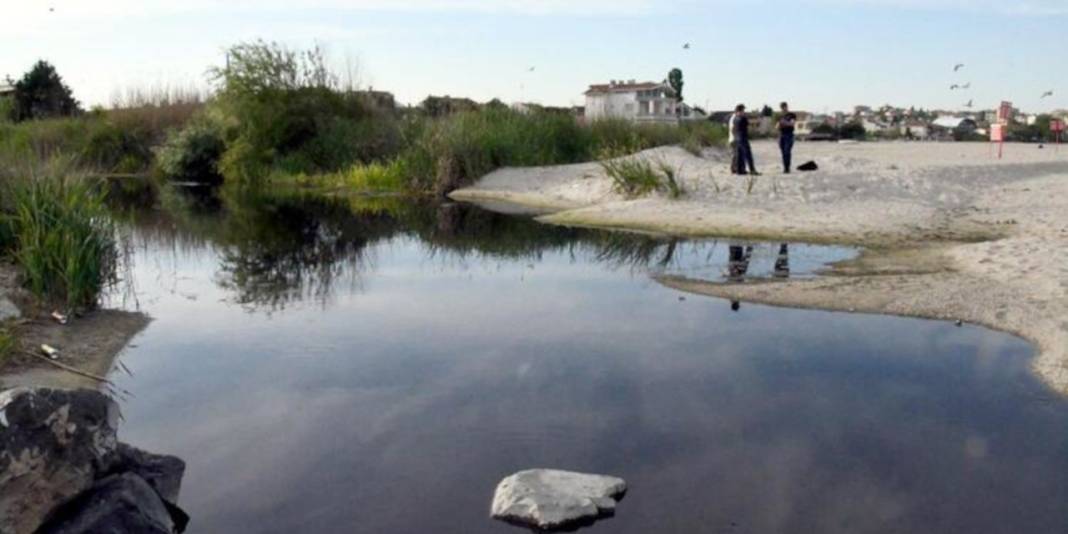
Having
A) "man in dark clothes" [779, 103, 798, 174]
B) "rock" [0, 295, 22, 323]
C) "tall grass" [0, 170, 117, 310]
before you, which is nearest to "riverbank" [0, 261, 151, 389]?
"rock" [0, 295, 22, 323]

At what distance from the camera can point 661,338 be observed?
10.6m

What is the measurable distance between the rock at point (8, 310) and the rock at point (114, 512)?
189 inches

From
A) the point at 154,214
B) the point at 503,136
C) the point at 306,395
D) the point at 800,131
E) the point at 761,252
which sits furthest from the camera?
the point at 800,131

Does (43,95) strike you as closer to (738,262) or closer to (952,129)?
(738,262)

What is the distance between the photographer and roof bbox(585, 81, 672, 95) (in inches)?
3157

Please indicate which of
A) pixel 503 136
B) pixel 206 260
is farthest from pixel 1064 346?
pixel 503 136

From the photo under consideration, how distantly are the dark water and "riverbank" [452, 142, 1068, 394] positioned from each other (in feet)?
2.10

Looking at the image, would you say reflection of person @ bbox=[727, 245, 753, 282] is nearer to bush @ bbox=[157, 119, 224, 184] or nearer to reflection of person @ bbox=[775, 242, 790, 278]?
reflection of person @ bbox=[775, 242, 790, 278]

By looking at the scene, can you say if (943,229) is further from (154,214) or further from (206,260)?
(154,214)

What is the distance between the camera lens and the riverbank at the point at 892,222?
11.6 meters

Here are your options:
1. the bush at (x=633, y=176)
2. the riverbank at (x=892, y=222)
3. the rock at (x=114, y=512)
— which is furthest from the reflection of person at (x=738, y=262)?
the rock at (x=114, y=512)

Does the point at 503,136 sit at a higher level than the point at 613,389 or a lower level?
higher

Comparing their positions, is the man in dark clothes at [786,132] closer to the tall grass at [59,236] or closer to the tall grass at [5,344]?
the tall grass at [59,236]

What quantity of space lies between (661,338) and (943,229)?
1037 centimetres
